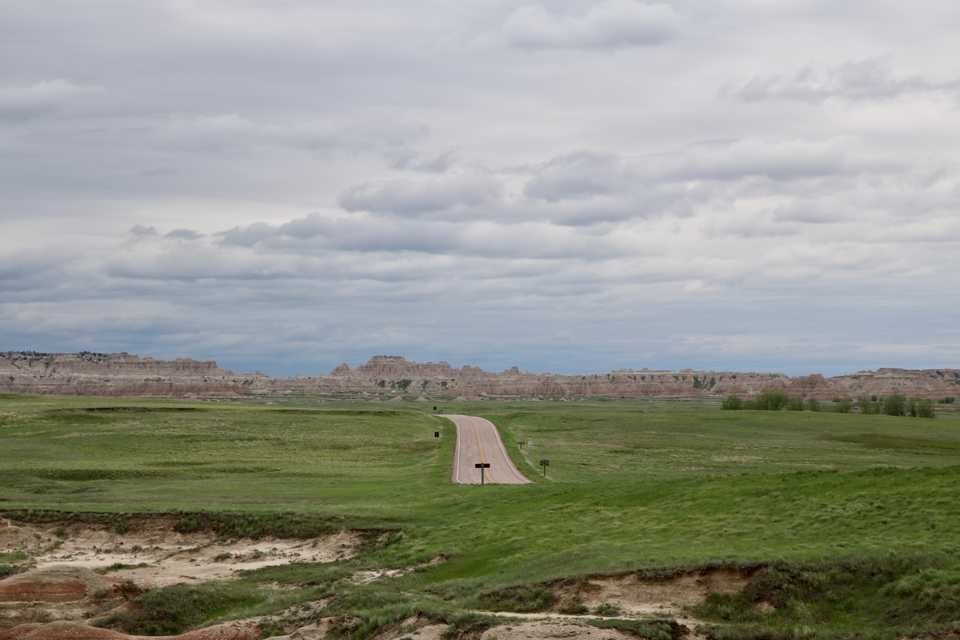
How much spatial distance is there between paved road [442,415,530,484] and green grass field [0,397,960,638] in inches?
62.8

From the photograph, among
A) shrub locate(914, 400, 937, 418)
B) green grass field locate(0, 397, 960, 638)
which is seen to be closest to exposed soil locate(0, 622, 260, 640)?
green grass field locate(0, 397, 960, 638)

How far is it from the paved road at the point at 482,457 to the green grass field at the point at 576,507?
1.60 m

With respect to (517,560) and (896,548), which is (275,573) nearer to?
(517,560)

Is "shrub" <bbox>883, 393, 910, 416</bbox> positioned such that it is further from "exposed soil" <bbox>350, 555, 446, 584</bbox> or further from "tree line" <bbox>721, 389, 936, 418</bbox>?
"exposed soil" <bbox>350, 555, 446, 584</bbox>

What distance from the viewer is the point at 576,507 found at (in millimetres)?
35906

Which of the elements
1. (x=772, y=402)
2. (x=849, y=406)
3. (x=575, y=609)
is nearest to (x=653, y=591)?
(x=575, y=609)

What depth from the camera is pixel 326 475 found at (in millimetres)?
60406

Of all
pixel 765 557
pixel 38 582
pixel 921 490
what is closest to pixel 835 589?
pixel 765 557

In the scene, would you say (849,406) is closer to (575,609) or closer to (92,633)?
(575,609)

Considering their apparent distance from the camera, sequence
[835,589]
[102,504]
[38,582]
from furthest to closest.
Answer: [102,504]
[38,582]
[835,589]

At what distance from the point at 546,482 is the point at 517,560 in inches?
994

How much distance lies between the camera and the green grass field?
20.6 m

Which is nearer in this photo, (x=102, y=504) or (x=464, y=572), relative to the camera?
(x=464, y=572)

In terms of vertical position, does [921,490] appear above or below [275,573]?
above
